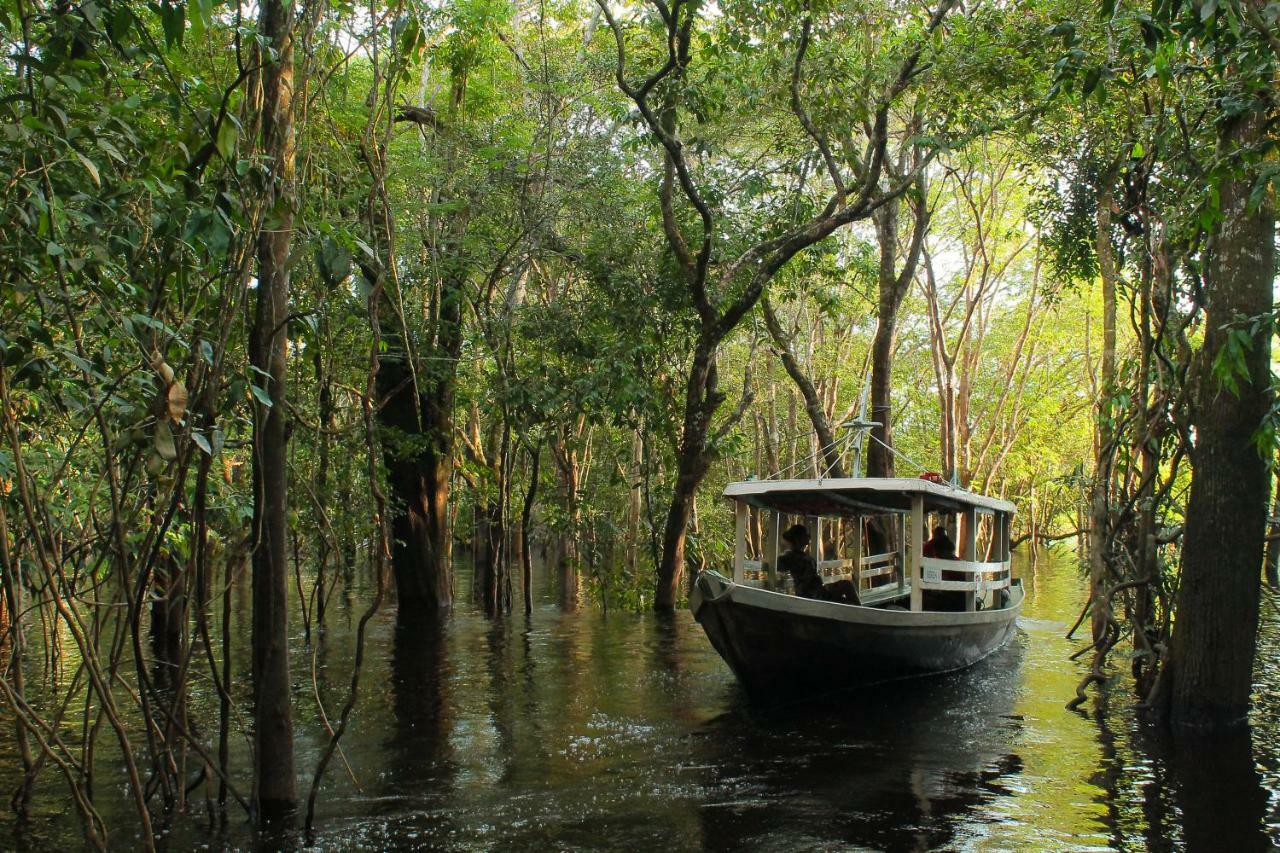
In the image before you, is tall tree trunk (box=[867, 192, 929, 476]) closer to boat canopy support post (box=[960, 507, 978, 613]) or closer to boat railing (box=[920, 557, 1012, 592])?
boat railing (box=[920, 557, 1012, 592])

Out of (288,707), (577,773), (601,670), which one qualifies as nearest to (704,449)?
(601,670)

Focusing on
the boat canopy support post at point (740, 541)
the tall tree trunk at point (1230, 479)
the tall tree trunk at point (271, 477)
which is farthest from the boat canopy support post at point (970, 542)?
the tall tree trunk at point (271, 477)

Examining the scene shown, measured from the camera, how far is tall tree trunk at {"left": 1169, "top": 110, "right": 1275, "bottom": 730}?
26.8ft

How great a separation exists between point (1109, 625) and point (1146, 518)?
1.11 m

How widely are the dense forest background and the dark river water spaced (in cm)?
65

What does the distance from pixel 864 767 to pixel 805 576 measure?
3.26 meters

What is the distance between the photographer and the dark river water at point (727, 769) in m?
6.79

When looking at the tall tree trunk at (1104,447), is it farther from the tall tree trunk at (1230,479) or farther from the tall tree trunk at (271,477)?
the tall tree trunk at (271,477)

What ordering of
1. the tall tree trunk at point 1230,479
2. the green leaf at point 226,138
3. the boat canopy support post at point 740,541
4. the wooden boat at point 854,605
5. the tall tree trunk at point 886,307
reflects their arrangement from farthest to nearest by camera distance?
the tall tree trunk at point 886,307, the boat canopy support post at point 740,541, the wooden boat at point 854,605, the tall tree trunk at point 1230,479, the green leaf at point 226,138

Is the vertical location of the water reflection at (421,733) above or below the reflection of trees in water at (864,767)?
above

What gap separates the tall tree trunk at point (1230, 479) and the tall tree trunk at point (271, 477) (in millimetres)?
6414

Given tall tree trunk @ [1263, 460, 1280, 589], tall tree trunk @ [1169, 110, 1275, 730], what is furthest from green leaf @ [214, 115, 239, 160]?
tall tree trunk @ [1263, 460, 1280, 589]

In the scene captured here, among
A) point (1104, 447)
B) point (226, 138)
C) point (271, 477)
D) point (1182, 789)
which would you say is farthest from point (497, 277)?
point (226, 138)

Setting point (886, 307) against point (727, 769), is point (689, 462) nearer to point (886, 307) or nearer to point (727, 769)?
point (886, 307)
